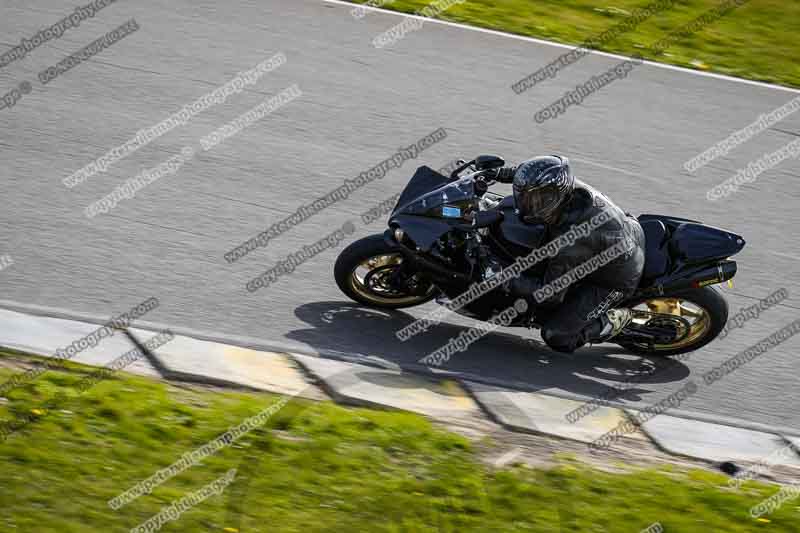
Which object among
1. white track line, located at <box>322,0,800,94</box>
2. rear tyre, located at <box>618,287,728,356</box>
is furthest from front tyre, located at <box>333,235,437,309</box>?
white track line, located at <box>322,0,800,94</box>

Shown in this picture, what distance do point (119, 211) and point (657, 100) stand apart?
22.1 feet

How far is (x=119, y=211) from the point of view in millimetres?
8930

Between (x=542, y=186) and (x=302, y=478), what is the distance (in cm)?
260

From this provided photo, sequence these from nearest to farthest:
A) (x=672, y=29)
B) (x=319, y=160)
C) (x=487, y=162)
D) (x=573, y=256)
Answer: (x=573, y=256) → (x=487, y=162) → (x=319, y=160) → (x=672, y=29)

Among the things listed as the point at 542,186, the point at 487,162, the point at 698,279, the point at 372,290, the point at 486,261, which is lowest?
the point at 372,290

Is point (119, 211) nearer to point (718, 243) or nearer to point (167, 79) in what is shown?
point (167, 79)

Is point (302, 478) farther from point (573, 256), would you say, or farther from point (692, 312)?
point (692, 312)

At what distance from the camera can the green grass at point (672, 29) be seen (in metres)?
13.6

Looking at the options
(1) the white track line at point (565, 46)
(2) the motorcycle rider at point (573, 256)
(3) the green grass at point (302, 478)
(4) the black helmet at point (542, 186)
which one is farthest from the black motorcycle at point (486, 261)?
(1) the white track line at point (565, 46)

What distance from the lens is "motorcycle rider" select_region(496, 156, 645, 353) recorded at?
23.2 ft

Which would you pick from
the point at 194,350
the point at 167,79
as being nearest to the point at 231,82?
the point at 167,79

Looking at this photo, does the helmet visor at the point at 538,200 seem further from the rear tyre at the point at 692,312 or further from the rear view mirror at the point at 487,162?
the rear tyre at the point at 692,312

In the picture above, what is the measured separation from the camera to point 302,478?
5898mm

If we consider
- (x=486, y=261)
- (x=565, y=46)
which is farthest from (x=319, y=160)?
(x=565, y=46)
